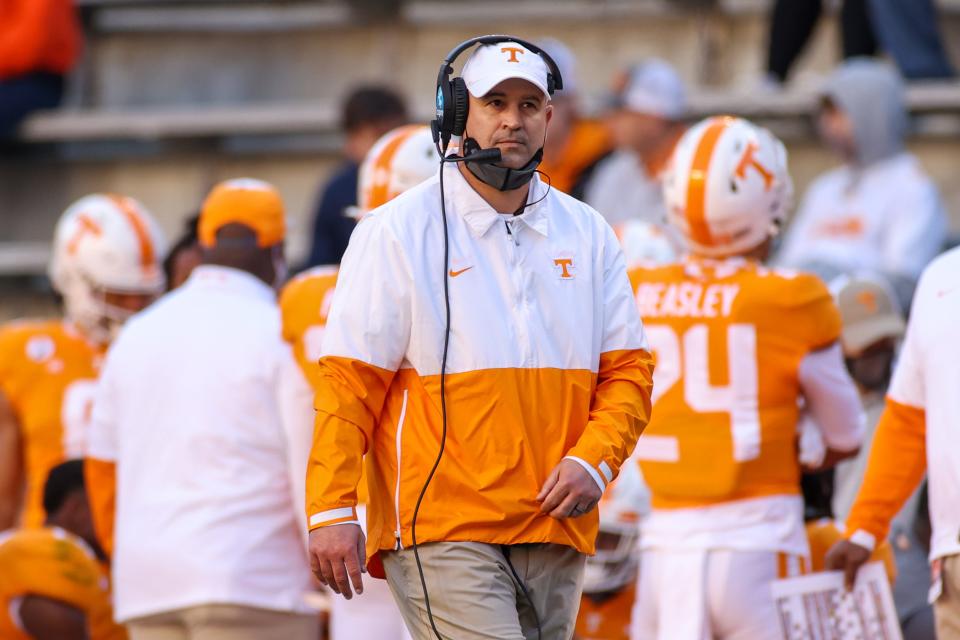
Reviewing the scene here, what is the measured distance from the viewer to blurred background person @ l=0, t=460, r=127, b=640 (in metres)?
6.43

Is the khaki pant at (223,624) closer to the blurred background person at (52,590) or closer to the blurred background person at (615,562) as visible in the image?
the blurred background person at (52,590)

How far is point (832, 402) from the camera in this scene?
552cm

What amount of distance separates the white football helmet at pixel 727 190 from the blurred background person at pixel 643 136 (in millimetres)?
3203

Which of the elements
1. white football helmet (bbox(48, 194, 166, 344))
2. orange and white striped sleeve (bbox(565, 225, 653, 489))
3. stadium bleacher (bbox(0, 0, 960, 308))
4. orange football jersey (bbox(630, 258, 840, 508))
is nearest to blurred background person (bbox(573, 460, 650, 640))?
orange football jersey (bbox(630, 258, 840, 508))

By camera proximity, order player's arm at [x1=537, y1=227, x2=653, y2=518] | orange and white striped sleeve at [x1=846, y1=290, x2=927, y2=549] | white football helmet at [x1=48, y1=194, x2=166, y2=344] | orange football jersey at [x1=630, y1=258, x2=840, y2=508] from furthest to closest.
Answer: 1. white football helmet at [x1=48, y1=194, x2=166, y2=344]
2. orange football jersey at [x1=630, y1=258, x2=840, y2=508]
3. orange and white striped sleeve at [x1=846, y1=290, x2=927, y2=549]
4. player's arm at [x1=537, y1=227, x2=653, y2=518]

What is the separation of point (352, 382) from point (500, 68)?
830mm

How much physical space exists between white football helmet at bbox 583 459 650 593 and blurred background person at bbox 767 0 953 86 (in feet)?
14.1

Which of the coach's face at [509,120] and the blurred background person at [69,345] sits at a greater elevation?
the coach's face at [509,120]

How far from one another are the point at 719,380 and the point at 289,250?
5570mm

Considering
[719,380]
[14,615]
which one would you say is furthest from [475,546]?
[14,615]

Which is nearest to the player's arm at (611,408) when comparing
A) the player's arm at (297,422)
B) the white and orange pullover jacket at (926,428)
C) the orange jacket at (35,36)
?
the white and orange pullover jacket at (926,428)

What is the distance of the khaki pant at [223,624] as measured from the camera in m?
5.94

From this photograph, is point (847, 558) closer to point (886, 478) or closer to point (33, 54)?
point (886, 478)

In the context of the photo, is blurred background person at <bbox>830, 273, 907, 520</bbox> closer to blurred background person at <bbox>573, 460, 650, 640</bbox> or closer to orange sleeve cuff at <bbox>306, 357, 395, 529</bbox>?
blurred background person at <bbox>573, 460, 650, 640</bbox>
